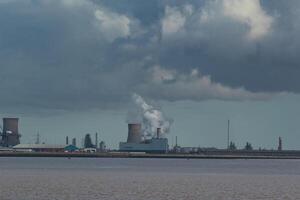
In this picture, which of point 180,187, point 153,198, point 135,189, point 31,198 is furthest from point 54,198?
point 180,187

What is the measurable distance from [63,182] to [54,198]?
19.1 meters

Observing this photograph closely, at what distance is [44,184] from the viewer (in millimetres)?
73375

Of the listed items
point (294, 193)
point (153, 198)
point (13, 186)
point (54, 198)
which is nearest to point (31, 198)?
point (54, 198)

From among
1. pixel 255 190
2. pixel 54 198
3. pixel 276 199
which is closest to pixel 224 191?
pixel 255 190

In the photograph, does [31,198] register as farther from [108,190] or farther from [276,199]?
[276,199]

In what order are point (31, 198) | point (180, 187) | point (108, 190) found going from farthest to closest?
1. point (180, 187)
2. point (108, 190)
3. point (31, 198)

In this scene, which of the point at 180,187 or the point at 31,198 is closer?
the point at 31,198

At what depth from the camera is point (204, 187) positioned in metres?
72.5

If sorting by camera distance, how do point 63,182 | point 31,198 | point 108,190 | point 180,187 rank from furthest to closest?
point 63,182 < point 180,187 < point 108,190 < point 31,198

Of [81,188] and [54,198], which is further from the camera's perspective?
[81,188]

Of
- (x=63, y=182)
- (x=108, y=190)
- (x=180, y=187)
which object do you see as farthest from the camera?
(x=63, y=182)

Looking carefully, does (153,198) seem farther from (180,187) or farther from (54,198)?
(180,187)

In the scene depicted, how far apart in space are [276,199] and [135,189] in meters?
13.5

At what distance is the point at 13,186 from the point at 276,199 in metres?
22.7
